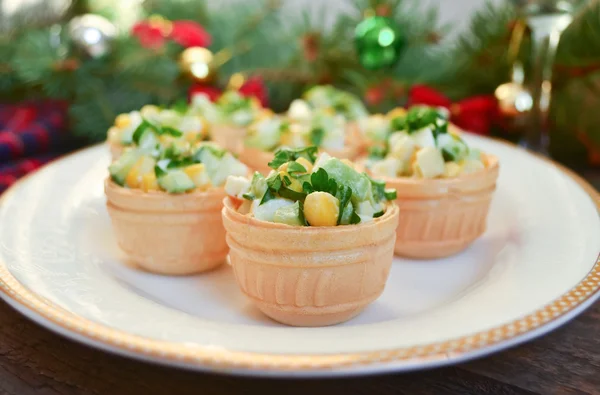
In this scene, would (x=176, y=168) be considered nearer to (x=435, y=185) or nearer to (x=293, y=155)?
(x=293, y=155)

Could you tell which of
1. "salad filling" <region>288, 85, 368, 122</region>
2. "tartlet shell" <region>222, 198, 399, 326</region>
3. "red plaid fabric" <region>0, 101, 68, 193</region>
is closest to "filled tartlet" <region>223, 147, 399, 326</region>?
"tartlet shell" <region>222, 198, 399, 326</region>

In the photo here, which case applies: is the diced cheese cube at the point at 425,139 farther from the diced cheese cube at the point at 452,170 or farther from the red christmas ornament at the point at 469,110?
the red christmas ornament at the point at 469,110

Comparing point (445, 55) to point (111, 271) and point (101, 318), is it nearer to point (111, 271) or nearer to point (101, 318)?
point (111, 271)

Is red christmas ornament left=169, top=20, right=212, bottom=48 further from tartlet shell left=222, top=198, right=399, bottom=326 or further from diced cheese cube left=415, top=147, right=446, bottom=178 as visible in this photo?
tartlet shell left=222, top=198, right=399, bottom=326

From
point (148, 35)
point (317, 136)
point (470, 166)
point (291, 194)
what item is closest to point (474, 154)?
point (470, 166)

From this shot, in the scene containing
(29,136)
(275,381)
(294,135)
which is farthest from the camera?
(29,136)

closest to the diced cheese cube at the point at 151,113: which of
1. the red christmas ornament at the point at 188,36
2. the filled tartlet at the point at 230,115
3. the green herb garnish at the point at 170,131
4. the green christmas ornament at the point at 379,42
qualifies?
the filled tartlet at the point at 230,115
